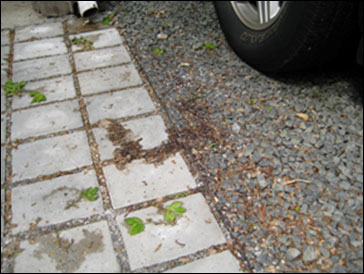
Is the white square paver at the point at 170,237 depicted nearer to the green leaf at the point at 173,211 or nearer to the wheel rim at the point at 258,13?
the green leaf at the point at 173,211

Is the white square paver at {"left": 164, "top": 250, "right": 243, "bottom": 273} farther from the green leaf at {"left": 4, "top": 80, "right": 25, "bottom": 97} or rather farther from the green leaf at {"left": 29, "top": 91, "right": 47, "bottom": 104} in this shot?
the green leaf at {"left": 4, "top": 80, "right": 25, "bottom": 97}

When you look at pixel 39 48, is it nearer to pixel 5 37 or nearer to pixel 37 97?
pixel 5 37

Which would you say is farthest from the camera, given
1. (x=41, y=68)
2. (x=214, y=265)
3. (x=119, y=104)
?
(x=41, y=68)

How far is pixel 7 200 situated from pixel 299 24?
184cm

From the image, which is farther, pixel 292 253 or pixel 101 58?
pixel 101 58

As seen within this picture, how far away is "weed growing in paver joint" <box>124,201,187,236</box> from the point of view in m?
1.74

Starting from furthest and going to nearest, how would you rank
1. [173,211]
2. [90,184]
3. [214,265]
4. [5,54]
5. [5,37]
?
1. [5,37]
2. [5,54]
3. [90,184]
4. [173,211]
5. [214,265]

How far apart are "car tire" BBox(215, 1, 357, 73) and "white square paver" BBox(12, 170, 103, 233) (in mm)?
1346

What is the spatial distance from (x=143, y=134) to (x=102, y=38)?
1471 mm

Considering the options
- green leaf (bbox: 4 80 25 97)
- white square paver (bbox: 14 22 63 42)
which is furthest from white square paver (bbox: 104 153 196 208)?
white square paver (bbox: 14 22 63 42)

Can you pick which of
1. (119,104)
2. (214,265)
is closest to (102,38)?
(119,104)

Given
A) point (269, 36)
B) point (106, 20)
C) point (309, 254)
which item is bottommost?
point (309, 254)

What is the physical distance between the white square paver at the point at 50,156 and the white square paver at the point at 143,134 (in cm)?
9

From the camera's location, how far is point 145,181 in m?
1.98
